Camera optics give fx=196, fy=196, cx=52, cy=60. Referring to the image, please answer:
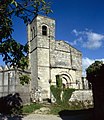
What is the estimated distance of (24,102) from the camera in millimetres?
22203

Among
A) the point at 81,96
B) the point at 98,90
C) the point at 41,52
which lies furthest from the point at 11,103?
the point at 98,90

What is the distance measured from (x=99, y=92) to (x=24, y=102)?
1263 cm

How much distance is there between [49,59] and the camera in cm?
2583

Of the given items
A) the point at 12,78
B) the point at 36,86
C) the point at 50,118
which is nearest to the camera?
the point at 50,118

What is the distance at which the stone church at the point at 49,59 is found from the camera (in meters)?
24.9

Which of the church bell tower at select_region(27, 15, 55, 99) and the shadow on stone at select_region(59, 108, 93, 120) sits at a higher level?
the church bell tower at select_region(27, 15, 55, 99)

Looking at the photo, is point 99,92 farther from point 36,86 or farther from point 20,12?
point 36,86

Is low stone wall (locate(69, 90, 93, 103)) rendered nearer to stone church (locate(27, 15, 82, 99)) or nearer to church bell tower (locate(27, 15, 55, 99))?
stone church (locate(27, 15, 82, 99))

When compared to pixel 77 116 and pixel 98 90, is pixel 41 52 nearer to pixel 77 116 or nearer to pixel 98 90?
pixel 77 116

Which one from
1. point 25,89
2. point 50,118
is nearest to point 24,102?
point 25,89

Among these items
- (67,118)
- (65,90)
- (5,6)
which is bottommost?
(67,118)

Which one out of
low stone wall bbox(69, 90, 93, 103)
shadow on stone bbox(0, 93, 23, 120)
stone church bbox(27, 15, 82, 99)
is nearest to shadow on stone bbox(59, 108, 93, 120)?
shadow on stone bbox(0, 93, 23, 120)

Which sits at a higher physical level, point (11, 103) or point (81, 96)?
point (81, 96)

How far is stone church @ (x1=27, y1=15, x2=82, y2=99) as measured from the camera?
24.9 meters
